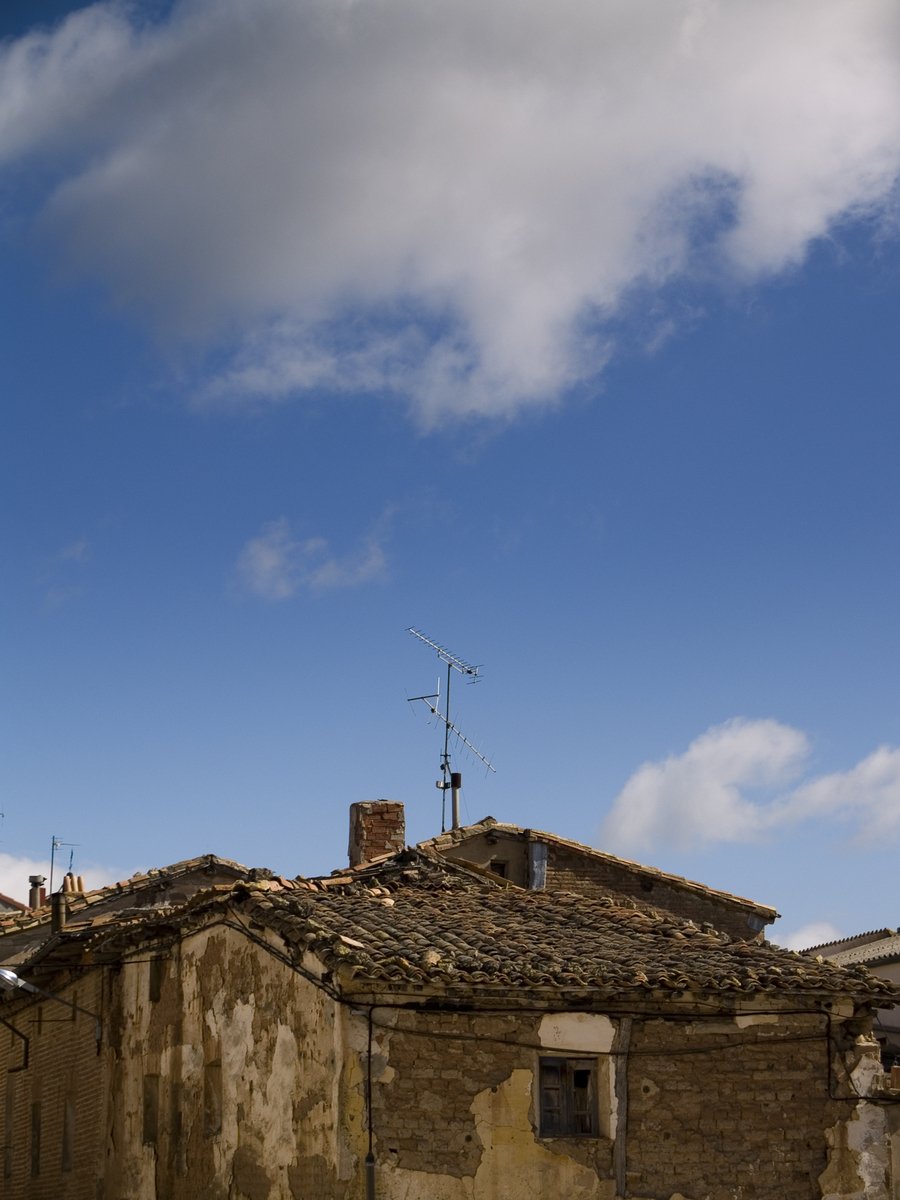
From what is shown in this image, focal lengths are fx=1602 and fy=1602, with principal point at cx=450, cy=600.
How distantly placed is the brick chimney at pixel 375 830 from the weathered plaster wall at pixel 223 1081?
20.1ft

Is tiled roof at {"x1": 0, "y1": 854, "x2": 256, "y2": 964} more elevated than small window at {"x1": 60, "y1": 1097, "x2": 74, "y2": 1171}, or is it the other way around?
tiled roof at {"x1": 0, "y1": 854, "x2": 256, "y2": 964}

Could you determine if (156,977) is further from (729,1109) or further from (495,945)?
(729,1109)

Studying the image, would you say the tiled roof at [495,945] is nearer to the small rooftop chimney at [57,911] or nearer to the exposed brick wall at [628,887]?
the small rooftop chimney at [57,911]

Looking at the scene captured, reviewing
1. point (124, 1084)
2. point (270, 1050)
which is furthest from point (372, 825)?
point (270, 1050)

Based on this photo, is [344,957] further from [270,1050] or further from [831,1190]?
[831,1190]

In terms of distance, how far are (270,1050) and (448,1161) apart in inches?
102

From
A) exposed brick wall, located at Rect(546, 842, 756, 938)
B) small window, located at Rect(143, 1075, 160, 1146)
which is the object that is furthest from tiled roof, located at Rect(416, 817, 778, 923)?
small window, located at Rect(143, 1075, 160, 1146)

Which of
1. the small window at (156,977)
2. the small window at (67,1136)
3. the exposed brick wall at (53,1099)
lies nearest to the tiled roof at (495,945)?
the small window at (156,977)

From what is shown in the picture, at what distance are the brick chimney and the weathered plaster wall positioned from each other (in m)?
6.14

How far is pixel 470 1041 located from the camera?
18188 millimetres

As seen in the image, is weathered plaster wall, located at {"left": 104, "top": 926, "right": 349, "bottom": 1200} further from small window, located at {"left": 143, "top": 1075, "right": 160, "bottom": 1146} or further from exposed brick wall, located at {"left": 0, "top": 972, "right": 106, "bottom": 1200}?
exposed brick wall, located at {"left": 0, "top": 972, "right": 106, "bottom": 1200}

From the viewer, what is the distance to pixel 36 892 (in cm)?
3556

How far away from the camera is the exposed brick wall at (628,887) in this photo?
29.6 meters

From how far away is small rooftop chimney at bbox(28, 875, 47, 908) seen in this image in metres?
34.7
